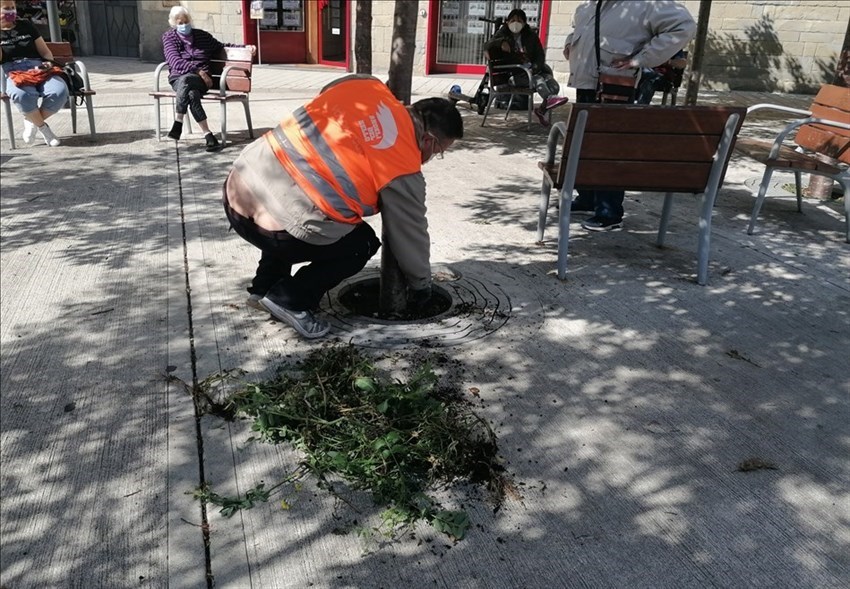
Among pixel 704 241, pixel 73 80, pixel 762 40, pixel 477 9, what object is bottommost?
pixel 704 241

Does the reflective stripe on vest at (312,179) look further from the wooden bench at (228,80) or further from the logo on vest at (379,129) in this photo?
the wooden bench at (228,80)

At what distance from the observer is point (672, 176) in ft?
14.0

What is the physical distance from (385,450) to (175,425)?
2.81 ft

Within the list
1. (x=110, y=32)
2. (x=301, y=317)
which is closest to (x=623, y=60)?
(x=301, y=317)

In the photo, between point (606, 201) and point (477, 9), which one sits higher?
Result: point (477, 9)

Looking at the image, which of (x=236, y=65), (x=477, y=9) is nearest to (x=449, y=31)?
(x=477, y=9)

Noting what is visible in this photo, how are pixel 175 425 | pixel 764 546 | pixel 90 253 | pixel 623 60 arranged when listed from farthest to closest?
pixel 623 60, pixel 90 253, pixel 175 425, pixel 764 546

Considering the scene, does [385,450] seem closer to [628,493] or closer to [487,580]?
[487,580]

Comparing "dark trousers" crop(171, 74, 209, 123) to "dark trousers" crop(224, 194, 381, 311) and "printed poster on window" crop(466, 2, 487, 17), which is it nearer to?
"dark trousers" crop(224, 194, 381, 311)

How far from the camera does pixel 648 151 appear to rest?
4.16m

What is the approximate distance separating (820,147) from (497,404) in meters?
4.13

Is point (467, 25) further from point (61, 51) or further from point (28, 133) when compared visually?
point (28, 133)

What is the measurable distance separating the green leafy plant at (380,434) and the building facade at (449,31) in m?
13.0

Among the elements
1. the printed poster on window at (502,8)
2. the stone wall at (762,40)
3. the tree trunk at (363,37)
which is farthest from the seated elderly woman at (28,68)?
the printed poster on window at (502,8)
